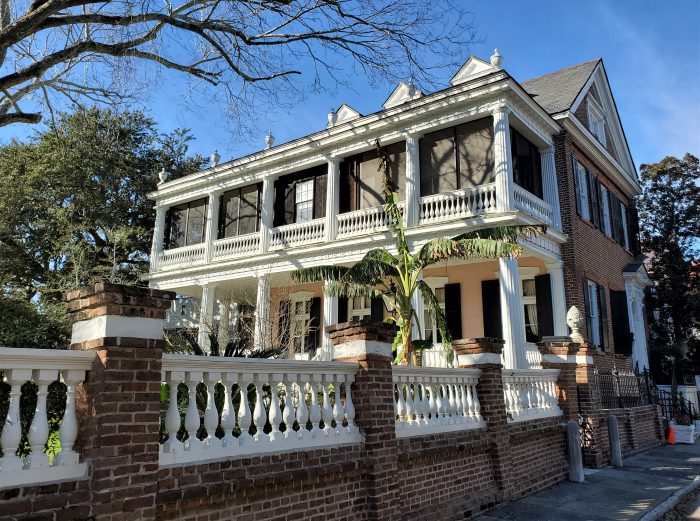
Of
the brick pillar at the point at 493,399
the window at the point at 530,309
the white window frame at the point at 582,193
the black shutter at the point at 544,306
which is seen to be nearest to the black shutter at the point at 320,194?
the window at the point at 530,309

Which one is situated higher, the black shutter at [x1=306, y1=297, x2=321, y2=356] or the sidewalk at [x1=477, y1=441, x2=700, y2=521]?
the black shutter at [x1=306, y1=297, x2=321, y2=356]

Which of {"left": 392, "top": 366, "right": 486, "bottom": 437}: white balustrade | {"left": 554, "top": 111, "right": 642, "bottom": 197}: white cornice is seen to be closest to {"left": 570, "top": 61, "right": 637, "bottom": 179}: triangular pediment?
{"left": 554, "top": 111, "right": 642, "bottom": 197}: white cornice

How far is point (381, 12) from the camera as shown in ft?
28.5

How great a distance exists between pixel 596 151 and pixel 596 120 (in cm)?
224

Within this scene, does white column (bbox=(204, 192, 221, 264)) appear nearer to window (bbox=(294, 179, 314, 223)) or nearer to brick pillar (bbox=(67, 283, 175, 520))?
window (bbox=(294, 179, 314, 223))

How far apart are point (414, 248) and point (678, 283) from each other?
673 inches

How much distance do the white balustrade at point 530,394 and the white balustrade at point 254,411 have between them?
3.74 meters

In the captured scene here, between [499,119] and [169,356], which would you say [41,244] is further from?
[169,356]

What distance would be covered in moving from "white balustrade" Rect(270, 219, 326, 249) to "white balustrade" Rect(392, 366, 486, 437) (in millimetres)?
9122

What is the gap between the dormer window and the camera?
1862cm

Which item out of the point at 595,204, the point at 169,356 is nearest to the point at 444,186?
the point at 595,204

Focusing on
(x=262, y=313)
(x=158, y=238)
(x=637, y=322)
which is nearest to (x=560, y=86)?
(x=637, y=322)

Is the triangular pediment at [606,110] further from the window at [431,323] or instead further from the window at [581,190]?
the window at [431,323]

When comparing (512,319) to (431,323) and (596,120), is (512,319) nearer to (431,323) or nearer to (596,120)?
(431,323)
